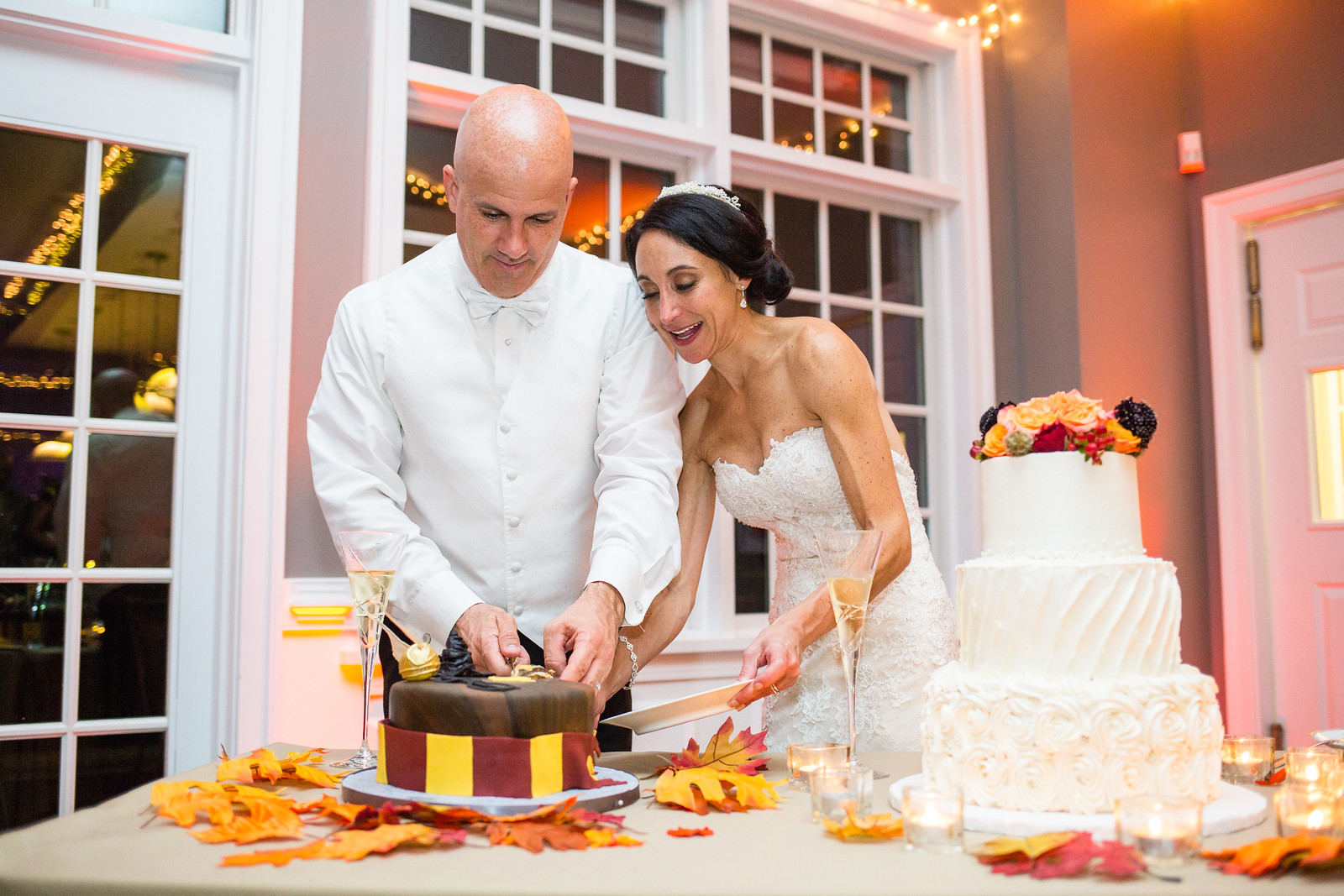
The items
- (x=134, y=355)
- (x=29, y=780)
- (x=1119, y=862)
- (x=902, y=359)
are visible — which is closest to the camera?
(x=1119, y=862)

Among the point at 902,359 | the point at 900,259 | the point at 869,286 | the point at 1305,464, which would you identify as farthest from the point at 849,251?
the point at 1305,464

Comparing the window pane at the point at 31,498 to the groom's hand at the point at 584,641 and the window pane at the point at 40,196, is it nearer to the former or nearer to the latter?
the window pane at the point at 40,196

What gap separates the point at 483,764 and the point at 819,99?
11.7 ft

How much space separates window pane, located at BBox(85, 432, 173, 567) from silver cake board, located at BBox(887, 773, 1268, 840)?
7.89ft

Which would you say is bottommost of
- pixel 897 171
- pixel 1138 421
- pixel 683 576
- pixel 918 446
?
pixel 683 576

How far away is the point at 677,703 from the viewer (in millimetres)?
1324

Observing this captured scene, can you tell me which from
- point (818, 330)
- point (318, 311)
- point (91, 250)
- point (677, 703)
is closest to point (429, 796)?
point (677, 703)

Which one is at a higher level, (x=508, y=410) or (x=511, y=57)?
(x=511, y=57)

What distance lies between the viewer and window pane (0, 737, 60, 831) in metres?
2.69

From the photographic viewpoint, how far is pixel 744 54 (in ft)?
13.2

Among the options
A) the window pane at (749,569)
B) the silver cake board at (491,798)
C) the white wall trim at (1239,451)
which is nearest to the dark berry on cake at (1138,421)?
the silver cake board at (491,798)

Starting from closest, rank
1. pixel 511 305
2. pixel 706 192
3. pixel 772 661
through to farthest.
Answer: pixel 772 661 < pixel 511 305 < pixel 706 192

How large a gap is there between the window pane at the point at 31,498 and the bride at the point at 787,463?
1.74m

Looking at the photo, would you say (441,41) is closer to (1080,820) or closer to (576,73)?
(576,73)
